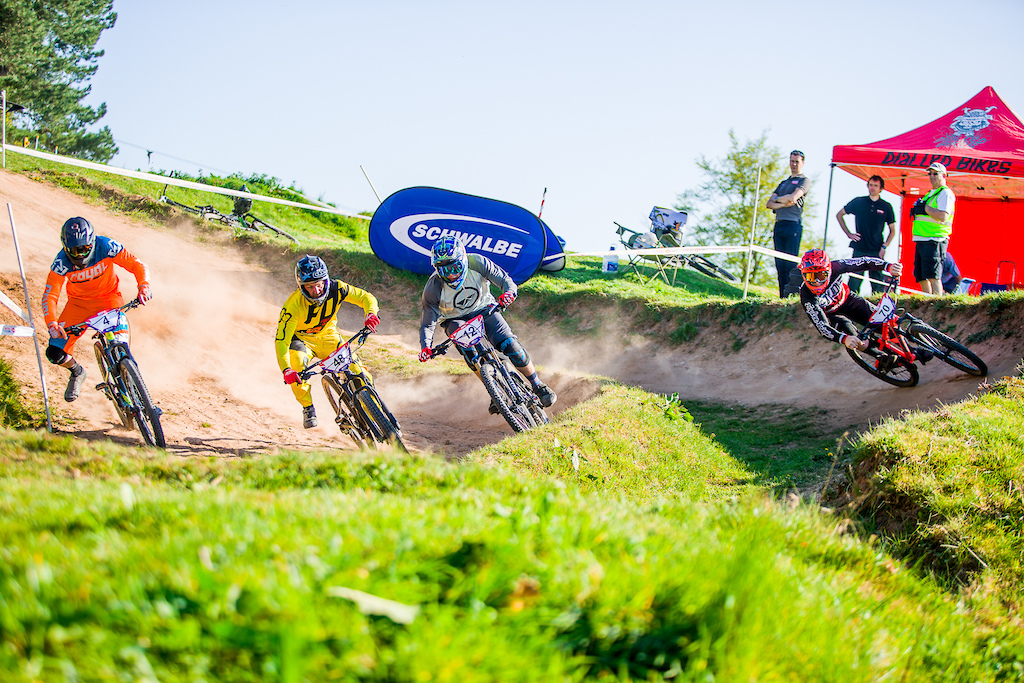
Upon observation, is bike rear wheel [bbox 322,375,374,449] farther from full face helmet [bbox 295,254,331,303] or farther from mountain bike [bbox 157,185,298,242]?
mountain bike [bbox 157,185,298,242]

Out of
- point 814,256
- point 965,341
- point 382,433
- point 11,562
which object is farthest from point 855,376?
point 11,562

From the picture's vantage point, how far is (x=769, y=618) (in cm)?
248

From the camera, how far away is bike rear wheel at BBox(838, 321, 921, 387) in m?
9.20

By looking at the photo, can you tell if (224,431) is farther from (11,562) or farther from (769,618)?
(769,618)

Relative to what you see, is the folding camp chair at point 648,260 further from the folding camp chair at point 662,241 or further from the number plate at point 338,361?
the number plate at point 338,361

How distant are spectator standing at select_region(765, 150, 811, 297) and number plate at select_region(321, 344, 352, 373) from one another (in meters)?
9.22

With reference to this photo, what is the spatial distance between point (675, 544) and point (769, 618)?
0.59 meters

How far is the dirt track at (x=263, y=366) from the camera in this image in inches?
355

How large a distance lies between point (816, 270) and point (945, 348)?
6.75ft

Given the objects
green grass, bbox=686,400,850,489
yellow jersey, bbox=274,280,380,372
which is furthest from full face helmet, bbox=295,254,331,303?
green grass, bbox=686,400,850,489

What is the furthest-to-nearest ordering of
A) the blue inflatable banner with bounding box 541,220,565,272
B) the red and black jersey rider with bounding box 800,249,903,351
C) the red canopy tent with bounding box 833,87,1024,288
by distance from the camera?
1. the blue inflatable banner with bounding box 541,220,565,272
2. the red canopy tent with bounding box 833,87,1024,288
3. the red and black jersey rider with bounding box 800,249,903,351

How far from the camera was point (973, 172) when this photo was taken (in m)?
14.0

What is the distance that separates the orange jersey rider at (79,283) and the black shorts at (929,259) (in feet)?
39.8

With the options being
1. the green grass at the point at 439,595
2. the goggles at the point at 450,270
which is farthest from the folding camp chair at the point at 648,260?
the green grass at the point at 439,595
